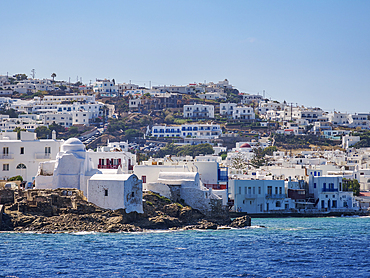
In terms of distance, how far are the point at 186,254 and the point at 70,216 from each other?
10.4 meters

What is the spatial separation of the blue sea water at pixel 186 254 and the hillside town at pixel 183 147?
5090 millimetres

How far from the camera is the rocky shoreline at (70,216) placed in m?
42.4

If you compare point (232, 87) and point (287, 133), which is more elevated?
point (232, 87)

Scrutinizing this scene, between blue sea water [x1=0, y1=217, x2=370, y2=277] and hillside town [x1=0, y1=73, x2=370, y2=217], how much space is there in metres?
5.09

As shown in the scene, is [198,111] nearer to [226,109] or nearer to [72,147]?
[226,109]

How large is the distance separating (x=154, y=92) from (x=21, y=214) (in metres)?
124

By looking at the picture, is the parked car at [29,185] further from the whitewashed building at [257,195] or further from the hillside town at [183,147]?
the whitewashed building at [257,195]

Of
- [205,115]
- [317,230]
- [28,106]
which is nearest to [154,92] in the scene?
[205,115]

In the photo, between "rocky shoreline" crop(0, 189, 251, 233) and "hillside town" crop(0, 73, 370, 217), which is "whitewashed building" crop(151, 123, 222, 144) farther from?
"rocky shoreline" crop(0, 189, 251, 233)

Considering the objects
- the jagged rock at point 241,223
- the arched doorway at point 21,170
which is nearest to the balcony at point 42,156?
the arched doorway at point 21,170

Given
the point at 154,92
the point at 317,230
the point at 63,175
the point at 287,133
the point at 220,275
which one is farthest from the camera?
the point at 154,92

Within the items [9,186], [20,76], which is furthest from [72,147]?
[20,76]

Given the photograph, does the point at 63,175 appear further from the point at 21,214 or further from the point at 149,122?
the point at 149,122

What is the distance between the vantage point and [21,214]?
4322 centimetres
